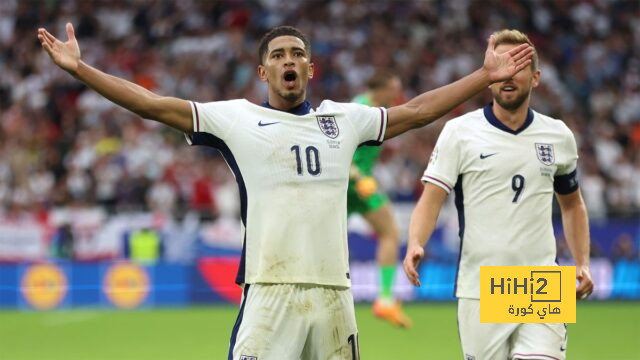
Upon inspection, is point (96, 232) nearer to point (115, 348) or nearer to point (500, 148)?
point (115, 348)

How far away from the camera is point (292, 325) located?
5805mm

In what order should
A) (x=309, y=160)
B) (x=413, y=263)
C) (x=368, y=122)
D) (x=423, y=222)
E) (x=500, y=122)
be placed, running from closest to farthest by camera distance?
(x=309, y=160) → (x=368, y=122) → (x=413, y=263) → (x=423, y=222) → (x=500, y=122)

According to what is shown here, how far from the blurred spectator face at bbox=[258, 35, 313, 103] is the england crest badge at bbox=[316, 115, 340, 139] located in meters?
0.16

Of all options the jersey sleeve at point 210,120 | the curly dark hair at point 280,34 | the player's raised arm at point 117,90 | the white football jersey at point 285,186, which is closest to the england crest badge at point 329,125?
the white football jersey at point 285,186

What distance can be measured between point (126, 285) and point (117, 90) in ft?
42.6

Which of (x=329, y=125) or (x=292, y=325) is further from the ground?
(x=329, y=125)

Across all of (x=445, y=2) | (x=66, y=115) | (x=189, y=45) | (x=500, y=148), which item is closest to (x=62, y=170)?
(x=66, y=115)

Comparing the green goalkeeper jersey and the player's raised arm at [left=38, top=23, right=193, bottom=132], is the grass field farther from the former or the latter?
the player's raised arm at [left=38, top=23, right=193, bottom=132]

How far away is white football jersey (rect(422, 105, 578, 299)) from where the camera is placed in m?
6.74

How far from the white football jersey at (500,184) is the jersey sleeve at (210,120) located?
1.50 metres

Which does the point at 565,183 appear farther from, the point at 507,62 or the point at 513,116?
the point at 507,62

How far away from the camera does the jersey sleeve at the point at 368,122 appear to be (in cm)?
616

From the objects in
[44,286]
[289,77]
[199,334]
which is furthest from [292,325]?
[44,286]

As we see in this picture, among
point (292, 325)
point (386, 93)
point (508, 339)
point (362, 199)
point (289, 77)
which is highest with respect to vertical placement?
point (386, 93)
